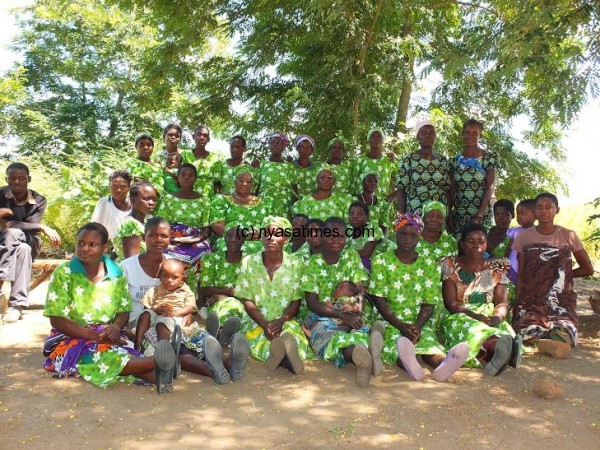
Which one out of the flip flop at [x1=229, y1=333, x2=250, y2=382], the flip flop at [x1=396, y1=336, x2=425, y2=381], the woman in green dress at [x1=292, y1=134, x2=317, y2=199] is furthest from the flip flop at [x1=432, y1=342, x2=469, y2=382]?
the woman in green dress at [x1=292, y1=134, x2=317, y2=199]

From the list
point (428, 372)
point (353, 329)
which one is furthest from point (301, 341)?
point (428, 372)

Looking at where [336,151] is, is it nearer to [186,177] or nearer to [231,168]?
[231,168]

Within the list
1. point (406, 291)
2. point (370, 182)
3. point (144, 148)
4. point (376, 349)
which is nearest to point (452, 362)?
point (376, 349)

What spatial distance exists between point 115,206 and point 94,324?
2.03 m

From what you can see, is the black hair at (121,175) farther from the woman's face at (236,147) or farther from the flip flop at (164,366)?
the flip flop at (164,366)

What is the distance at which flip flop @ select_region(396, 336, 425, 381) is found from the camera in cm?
371

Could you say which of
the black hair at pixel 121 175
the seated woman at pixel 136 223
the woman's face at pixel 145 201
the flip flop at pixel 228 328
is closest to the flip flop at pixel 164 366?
the flip flop at pixel 228 328

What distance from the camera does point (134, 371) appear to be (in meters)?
3.44

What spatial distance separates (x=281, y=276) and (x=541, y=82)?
322 cm

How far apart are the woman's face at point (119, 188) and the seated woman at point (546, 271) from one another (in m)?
3.93

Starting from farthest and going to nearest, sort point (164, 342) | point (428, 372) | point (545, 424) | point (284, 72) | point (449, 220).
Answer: point (284, 72), point (449, 220), point (428, 372), point (164, 342), point (545, 424)

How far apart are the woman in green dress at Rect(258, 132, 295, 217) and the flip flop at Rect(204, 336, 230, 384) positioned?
252 centimetres

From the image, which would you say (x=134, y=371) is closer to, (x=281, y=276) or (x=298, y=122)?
(x=281, y=276)

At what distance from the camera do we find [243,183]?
5.42 m
